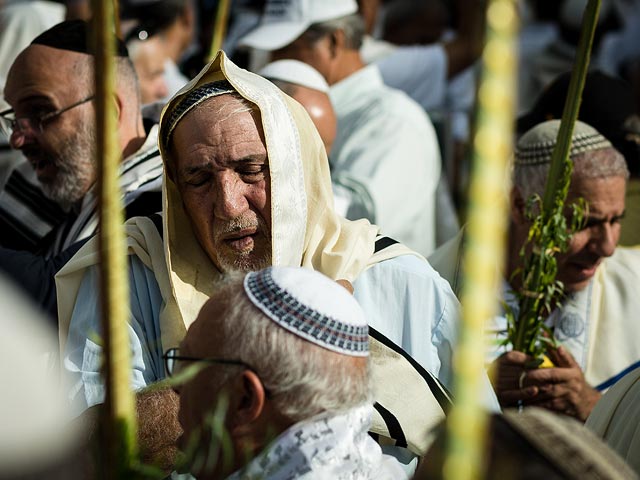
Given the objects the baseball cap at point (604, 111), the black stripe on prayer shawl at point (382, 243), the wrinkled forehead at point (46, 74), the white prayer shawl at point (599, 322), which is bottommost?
the white prayer shawl at point (599, 322)

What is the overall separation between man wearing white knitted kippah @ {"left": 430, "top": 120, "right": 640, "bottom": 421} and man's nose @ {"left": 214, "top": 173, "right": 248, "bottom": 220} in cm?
125

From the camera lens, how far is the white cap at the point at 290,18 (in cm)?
642

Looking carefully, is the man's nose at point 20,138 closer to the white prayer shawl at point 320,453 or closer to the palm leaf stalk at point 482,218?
the white prayer shawl at point 320,453

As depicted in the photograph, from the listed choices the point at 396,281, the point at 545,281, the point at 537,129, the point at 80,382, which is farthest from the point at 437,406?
the point at 537,129

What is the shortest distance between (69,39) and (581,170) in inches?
82.5

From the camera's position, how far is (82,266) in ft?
11.9

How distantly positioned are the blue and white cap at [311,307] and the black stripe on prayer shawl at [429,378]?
0.71m

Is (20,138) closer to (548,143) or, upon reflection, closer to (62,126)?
(62,126)

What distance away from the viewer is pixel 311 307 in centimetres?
262

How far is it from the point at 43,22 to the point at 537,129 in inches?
126

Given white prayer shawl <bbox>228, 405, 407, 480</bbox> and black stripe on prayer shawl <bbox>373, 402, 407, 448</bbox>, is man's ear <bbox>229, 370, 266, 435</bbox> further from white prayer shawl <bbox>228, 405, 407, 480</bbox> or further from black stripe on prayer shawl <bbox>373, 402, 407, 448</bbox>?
black stripe on prayer shawl <bbox>373, 402, 407, 448</bbox>

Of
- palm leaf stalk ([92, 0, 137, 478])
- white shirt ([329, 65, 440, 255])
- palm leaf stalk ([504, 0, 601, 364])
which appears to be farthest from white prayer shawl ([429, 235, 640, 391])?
palm leaf stalk ([92, 0, 137, 478])

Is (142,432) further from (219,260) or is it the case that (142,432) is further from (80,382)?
(219,260)

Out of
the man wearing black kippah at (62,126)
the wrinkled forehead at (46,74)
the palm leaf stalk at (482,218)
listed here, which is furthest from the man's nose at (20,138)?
the palm leaf stalk at (482,218)
